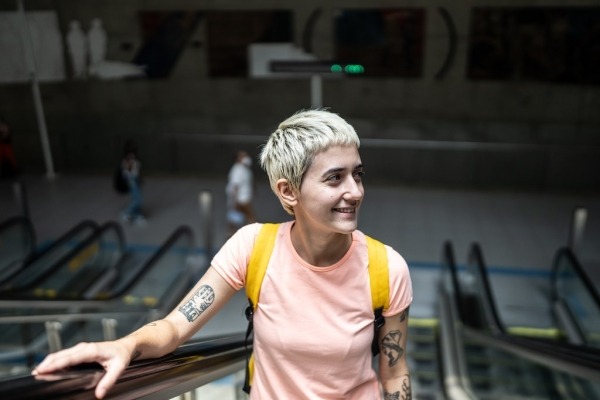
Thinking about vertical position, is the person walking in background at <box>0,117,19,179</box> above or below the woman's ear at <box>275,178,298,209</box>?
below

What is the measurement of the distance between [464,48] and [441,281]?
5239 mm

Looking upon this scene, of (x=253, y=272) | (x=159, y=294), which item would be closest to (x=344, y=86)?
(x=159, y=294)

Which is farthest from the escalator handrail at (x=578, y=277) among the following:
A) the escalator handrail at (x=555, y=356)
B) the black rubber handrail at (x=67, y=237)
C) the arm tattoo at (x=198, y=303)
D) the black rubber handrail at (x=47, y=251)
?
the black rubber handrail at (x=67, y=237)

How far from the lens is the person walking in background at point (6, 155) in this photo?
429 inches

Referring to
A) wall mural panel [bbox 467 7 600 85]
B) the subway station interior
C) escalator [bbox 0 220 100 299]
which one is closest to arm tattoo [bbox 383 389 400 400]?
escalator [bbox 0 220 100 299]

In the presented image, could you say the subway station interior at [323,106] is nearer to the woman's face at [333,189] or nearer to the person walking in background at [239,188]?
the person walking in background at [239,188]

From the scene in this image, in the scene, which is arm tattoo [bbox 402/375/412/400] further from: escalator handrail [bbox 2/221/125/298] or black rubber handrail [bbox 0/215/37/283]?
black rubber handrail [bbox 0/215/37/283]

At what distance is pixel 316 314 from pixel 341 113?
9.60 metres

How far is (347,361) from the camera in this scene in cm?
158

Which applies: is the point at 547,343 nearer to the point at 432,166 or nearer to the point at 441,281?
the point at 441,281

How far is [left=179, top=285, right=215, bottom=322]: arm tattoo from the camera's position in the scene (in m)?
1.60

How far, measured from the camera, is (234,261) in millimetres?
1614

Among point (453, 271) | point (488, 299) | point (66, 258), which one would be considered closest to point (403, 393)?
point (488, 299)

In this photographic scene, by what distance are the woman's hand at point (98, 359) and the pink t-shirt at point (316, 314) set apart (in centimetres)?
42
